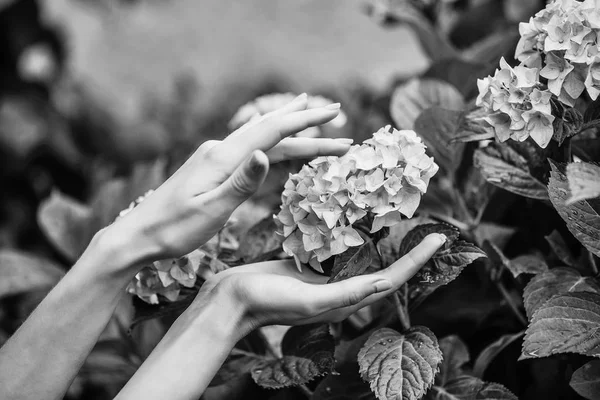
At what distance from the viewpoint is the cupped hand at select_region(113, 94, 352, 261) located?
0.91m

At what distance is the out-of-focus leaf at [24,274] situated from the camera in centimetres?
165

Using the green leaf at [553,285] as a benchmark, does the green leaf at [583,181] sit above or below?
above

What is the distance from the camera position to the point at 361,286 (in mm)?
914

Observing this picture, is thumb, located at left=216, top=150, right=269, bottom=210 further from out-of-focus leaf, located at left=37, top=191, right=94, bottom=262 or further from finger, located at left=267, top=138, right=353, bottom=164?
out-of-focus leaf, located at left=37, top=191, right=94, bottom=262

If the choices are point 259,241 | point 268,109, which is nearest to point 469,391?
point 259,241

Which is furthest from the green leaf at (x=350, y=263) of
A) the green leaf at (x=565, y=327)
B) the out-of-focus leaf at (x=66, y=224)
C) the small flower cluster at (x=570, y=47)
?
the out-of-focus leaf at (x=66, y=224)

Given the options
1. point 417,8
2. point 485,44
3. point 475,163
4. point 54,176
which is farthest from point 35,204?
point 475,163

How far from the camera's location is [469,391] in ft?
3.49

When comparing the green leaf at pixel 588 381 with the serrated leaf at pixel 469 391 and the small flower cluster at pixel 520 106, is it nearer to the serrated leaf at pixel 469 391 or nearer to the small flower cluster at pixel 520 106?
the serrated leaf at pixel 469 391

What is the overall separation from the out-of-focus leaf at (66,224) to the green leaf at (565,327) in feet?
3.82

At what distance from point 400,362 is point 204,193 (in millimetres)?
382

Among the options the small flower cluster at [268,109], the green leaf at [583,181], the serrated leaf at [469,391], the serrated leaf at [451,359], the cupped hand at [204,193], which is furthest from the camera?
the small flower cluster at [268,109]

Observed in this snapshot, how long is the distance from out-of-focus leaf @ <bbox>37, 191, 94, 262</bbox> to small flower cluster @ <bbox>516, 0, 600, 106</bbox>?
1.19 metres

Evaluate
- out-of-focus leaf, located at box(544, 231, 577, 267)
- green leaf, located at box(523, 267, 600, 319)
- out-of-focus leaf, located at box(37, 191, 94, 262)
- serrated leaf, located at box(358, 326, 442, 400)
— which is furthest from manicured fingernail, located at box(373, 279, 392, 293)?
out-of-focus leaf, located at box(37, 191, 94, 262)
